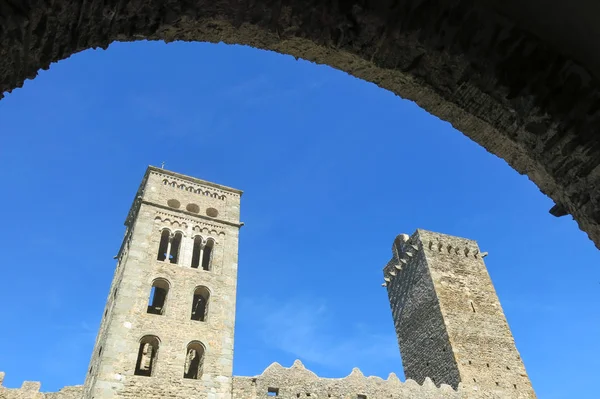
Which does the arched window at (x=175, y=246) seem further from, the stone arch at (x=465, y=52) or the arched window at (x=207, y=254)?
the stone arch at (x=465, y=52)

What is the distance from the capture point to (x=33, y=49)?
1.75 m

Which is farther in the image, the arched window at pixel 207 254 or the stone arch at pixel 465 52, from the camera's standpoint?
the arched window at pixel 207 254

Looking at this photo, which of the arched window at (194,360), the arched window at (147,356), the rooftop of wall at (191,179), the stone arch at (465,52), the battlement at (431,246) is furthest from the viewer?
the battlement at (431,246)

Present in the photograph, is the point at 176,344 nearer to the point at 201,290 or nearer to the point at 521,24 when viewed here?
the point at 201,290

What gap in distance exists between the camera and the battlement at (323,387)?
1423 centimetres

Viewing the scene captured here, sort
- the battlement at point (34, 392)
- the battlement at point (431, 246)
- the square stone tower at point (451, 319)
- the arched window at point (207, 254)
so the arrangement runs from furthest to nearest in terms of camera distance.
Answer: the battlement at point (431, 246)
the arched window at point (207, 254)
the square stone tower at point (451, 319)
the battlement at point (34, 392)

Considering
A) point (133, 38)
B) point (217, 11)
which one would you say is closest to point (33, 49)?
point (133, 38)

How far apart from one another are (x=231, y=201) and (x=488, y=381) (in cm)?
1259

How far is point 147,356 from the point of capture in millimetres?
16594

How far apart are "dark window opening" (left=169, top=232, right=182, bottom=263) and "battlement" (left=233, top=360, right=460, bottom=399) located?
5.82 meters

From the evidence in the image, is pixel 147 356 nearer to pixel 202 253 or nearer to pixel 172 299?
pixel 172 299

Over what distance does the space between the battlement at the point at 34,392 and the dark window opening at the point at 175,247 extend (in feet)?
18.0

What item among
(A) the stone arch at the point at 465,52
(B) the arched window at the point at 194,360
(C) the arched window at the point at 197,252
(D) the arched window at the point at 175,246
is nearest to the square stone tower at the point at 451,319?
(B) the arched window at the point at 194,360

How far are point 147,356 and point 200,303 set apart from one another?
2764 millimetres
